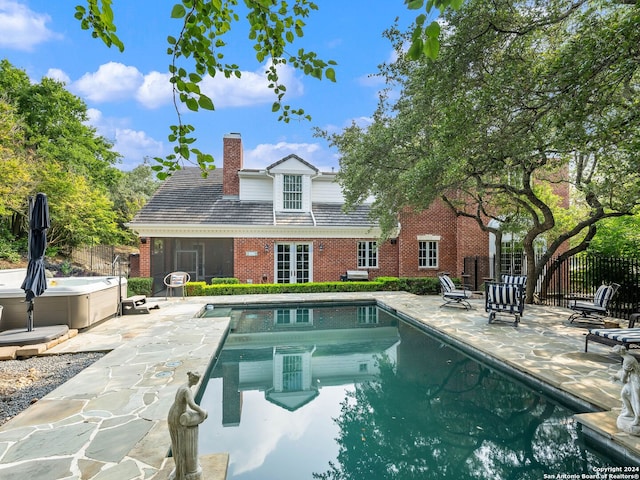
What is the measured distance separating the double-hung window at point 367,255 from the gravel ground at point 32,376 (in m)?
13.2

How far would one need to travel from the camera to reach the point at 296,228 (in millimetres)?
16844


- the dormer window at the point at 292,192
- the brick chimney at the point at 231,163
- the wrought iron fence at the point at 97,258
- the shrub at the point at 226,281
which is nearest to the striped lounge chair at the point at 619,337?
the shrub at the point at 226,281

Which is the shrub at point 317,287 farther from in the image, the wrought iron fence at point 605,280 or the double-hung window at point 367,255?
the wrought iron fence at point 605,280

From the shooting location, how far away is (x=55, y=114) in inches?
891

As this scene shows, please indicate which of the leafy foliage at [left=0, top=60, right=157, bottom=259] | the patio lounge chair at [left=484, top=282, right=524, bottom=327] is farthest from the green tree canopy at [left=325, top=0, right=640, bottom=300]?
the leafy foliage at [left=0, top=60, right=157, bottom=259]

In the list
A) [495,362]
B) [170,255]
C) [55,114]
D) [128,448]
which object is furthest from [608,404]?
[55,114]

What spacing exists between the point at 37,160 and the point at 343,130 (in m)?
18.2

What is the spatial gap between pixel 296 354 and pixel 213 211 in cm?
1119

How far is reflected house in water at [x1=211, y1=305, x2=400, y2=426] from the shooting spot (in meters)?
6.02

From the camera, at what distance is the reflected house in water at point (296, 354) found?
19.8 ft

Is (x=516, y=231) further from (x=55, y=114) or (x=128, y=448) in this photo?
(x=55, y=114)

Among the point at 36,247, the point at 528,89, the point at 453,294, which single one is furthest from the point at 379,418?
the point at 453,294

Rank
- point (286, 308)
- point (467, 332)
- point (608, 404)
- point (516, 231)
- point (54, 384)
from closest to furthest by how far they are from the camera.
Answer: point (608, 404), point (54, 384), point (467, 332), point (286, 308), point (516, 231)

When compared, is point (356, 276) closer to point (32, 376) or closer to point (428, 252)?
point (428, 252)
